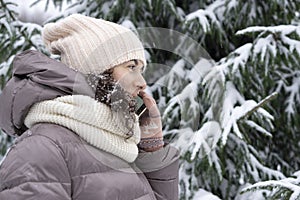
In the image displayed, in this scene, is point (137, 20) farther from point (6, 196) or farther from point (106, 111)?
point (6, 196)

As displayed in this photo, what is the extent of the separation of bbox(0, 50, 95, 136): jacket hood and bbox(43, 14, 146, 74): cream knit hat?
0.20ft

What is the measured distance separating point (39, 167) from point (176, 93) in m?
1.77

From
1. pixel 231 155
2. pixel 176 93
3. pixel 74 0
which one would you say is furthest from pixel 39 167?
pixel 74 0

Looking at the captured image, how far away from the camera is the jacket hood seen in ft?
4.16

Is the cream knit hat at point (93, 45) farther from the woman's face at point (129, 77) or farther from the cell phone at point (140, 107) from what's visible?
the cell phone at point (140, 107)

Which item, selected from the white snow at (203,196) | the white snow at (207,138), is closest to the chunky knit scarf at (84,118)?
the white snow at (207,138)

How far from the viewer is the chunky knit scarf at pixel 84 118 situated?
1.27 m

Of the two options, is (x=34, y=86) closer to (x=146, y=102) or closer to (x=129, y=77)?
(x=129, y=77)

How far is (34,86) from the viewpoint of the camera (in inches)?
49.8

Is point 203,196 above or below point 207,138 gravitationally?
below

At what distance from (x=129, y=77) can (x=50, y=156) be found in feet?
1.07

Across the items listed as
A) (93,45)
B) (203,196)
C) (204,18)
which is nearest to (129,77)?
(93,45)

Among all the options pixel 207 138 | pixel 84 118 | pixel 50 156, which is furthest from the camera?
pixel 207 138

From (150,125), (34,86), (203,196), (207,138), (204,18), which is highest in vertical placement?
(34,86)
